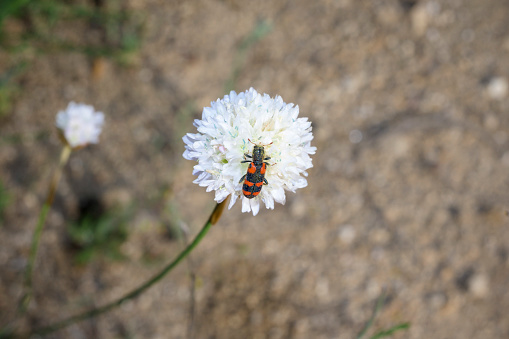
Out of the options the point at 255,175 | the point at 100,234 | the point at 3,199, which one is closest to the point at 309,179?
the point at 100,234

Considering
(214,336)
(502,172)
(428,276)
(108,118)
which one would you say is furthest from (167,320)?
(502,172)

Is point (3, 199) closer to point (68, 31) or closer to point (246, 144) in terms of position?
point (68, 31)

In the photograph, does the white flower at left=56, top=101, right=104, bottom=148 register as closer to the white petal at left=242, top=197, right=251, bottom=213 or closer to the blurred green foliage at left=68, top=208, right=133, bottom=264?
the blurred green foliage at left=68, top=208, right=133, bottom=264

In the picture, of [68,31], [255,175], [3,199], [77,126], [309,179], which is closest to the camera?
[255,175]

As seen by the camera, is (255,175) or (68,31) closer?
(255,175)

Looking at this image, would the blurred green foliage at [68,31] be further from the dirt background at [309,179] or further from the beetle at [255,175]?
the beetle at [255,175]

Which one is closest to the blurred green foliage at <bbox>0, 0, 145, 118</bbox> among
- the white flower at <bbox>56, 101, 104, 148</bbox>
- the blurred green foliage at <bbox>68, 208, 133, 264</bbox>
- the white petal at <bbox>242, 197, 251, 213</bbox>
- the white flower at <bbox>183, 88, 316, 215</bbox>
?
the blurred green foliage at <bbox>68, 208, 133, 264</bbox>

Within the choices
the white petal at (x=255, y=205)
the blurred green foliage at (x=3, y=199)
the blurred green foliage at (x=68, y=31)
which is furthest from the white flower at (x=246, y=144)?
the blurred green foliage at (x=68, y=31)
